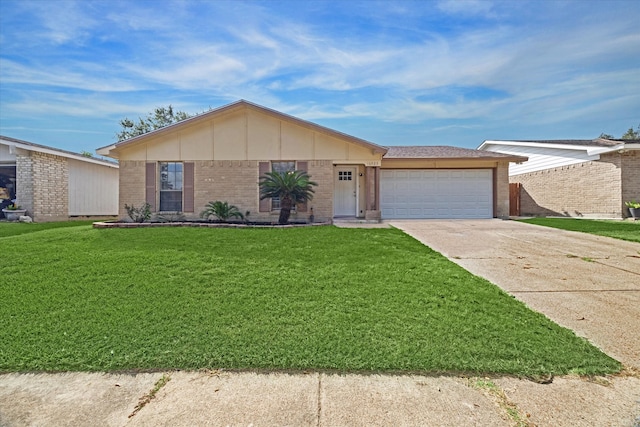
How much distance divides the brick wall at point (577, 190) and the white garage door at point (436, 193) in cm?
471

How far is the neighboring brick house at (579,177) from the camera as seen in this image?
43.0 ft

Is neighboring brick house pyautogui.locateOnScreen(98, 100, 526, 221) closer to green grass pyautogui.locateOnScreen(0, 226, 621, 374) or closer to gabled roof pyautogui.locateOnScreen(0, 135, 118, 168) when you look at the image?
gabled roof pyautogui.locateOnScreen(0, 135, 118, 168)

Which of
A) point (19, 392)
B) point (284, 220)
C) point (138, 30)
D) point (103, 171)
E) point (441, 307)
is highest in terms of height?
point (138, 30)

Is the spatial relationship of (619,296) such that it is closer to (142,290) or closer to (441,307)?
(441,307)

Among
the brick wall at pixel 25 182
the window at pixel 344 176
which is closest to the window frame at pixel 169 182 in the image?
the window at pixel 344 176

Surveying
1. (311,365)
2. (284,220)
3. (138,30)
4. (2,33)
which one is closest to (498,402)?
(311,365)

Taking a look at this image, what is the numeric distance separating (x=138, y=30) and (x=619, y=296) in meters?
15.0

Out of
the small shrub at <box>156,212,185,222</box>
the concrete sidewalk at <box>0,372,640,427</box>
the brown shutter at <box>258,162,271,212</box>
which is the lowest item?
the concrete sidewalk at <box>0,372,640,427</box>

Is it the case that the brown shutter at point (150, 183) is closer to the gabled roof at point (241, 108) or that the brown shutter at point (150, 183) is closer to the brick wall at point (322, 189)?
the gabled roof at point (241, 108)

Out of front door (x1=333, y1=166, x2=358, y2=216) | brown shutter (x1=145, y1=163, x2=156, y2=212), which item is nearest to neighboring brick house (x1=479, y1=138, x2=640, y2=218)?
front door (x1=333, y1=166, x2=358, y2=216)

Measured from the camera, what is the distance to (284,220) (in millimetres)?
10664

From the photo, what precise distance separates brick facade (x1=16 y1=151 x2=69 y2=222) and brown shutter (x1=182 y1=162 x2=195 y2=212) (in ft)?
23.8

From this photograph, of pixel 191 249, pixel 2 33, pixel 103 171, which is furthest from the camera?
pixel 103 171

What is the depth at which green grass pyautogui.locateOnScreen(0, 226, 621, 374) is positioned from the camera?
2514 mm
